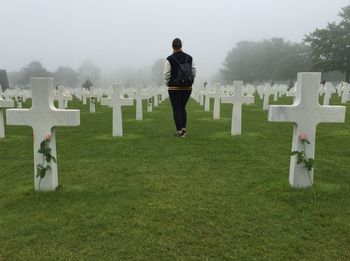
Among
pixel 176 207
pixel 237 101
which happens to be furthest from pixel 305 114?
pixel 237 101

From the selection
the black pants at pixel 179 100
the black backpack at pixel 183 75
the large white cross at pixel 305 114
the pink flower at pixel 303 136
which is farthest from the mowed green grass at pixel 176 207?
the black backpack at pixel 183 75

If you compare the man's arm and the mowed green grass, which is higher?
the man's arm

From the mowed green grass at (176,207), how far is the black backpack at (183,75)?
1484 mm

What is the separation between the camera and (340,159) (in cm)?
612

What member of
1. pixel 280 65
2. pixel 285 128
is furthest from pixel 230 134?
pixel 280 65

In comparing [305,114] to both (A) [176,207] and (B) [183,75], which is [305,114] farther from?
(B) [183,75]

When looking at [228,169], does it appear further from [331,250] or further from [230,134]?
[230,134]

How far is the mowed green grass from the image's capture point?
3.15m

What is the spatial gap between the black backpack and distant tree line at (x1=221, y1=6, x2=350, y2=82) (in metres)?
36.1

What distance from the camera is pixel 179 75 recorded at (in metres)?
7.86

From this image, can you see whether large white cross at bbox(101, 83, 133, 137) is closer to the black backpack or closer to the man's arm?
the man's arm

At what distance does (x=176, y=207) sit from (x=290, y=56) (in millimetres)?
57781

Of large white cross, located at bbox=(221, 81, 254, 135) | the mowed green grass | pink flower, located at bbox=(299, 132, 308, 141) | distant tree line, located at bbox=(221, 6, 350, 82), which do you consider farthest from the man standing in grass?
distant tree line, located at bbox=(221, 6, 350, 82)

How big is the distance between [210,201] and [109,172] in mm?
1761
